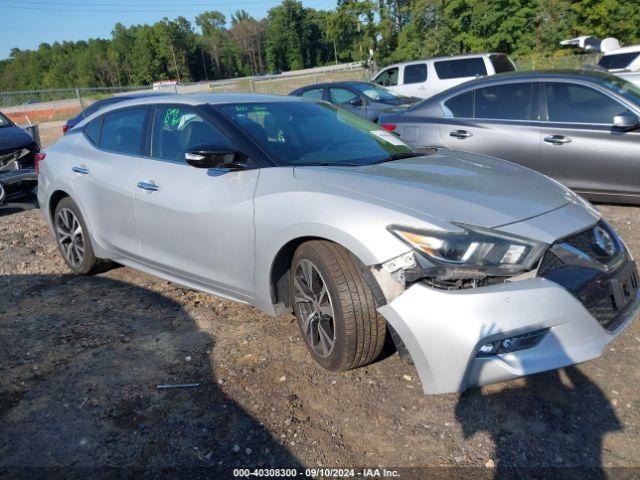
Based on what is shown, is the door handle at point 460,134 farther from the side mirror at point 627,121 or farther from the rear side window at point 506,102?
the side mirror at point 627,121

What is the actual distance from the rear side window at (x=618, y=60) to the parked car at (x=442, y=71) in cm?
247

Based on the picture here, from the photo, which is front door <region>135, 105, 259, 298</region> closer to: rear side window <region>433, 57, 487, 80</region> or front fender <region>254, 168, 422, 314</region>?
front fender <region>254, 168, 422, 314</region>

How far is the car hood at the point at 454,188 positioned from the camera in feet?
8.23

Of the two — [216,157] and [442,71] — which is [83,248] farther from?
[442,71]

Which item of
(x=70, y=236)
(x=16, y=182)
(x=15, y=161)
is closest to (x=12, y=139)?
(x=15, y=161)

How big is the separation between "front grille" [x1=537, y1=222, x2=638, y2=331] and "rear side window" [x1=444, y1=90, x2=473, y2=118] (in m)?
3.91

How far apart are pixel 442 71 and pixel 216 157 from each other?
13.7 metres

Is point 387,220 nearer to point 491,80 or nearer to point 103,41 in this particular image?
point 491,80

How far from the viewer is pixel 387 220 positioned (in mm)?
2465

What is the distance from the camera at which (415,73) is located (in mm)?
15742

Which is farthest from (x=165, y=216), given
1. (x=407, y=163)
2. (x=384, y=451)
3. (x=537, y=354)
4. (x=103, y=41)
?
(x=103, y=41)

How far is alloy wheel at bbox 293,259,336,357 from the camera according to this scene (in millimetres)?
2793

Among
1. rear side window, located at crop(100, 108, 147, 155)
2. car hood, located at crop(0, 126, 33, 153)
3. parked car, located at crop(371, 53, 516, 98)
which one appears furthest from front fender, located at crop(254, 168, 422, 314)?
parked car, located at crop(371, 53, 516, 98)

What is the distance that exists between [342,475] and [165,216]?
2069 mm
